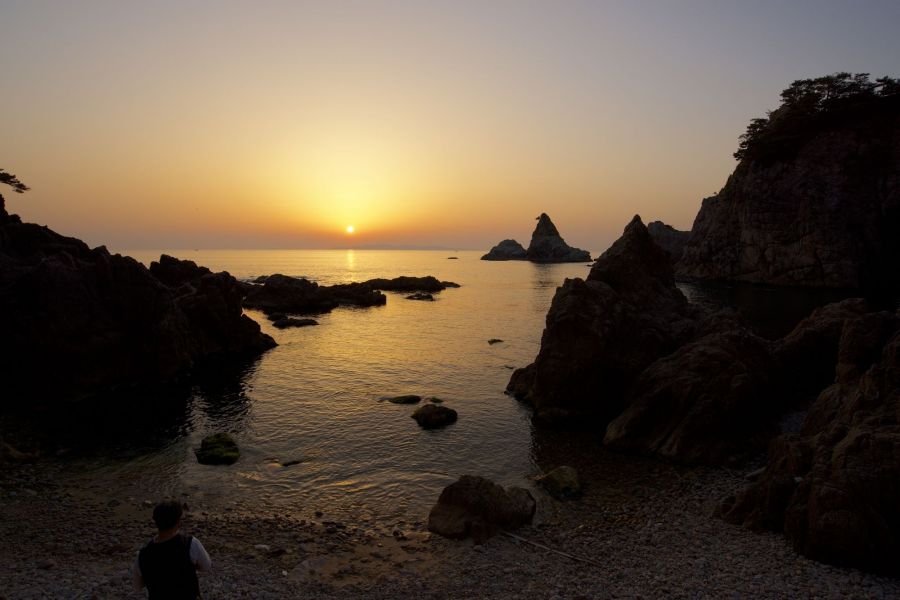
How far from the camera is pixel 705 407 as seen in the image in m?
27.1

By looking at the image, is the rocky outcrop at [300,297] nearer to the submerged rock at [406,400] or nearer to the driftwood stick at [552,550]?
the submerged rock at [406,400]

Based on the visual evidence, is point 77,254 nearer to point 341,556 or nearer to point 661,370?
point 341,556

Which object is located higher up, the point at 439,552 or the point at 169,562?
the point at 169,562

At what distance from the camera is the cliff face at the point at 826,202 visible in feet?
353

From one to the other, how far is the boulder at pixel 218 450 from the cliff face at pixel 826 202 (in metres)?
108

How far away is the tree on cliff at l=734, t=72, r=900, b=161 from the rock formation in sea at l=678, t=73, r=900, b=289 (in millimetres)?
193

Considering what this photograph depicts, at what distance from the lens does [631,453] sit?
28047mm

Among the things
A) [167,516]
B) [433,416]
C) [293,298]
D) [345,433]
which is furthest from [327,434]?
[293,298]

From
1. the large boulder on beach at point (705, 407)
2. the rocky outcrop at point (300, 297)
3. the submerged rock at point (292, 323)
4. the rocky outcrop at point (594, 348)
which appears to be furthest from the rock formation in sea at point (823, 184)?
the submerged rock at point (292, 323)

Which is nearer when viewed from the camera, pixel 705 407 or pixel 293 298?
pixel 705 407

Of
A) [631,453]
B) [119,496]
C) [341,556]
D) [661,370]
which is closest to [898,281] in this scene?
[661,370]

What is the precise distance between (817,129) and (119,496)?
473 ft

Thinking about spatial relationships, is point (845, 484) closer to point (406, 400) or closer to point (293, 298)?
point (406, 400)

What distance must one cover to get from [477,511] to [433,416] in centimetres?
1420
